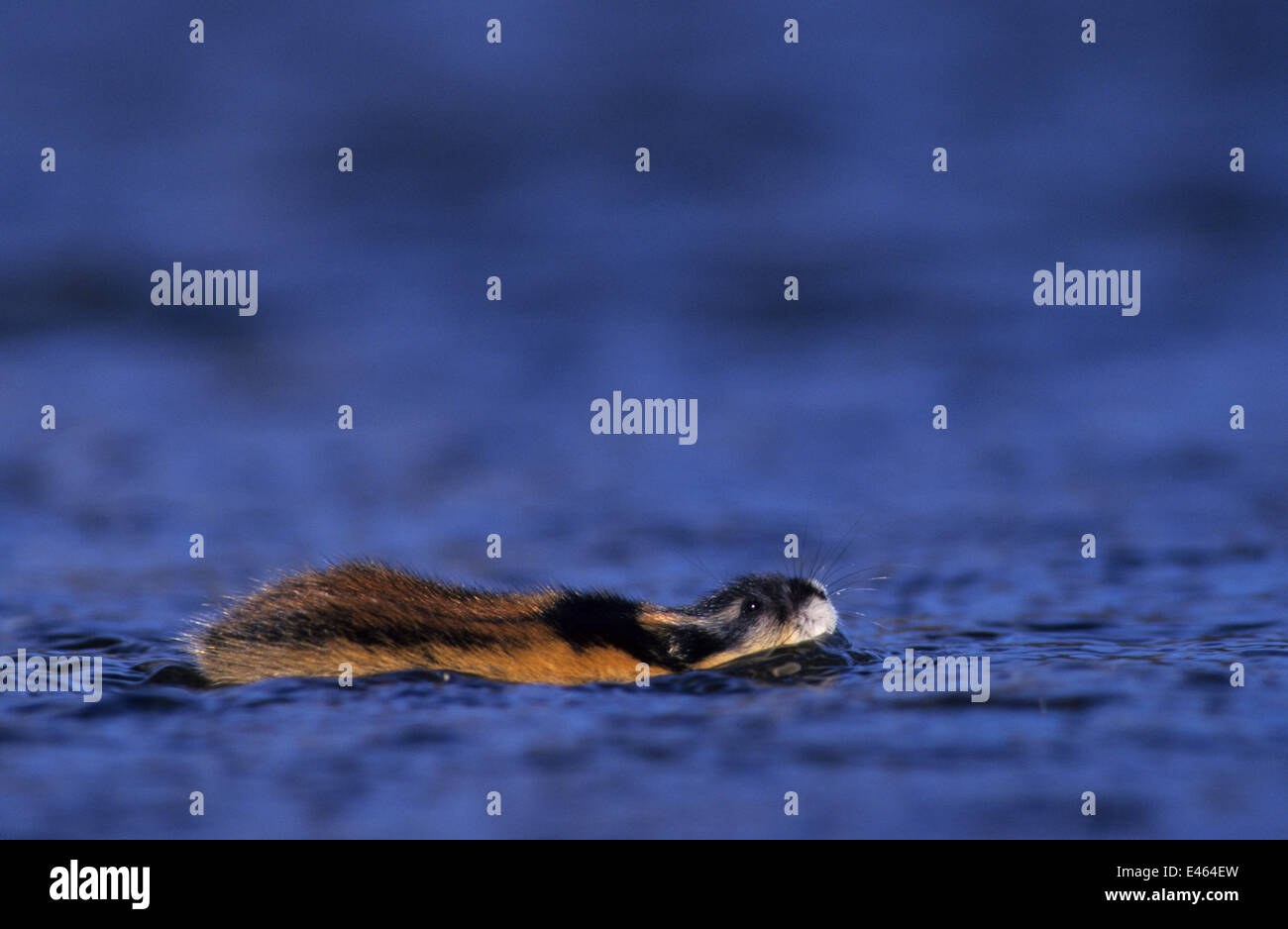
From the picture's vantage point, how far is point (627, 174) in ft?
70.7

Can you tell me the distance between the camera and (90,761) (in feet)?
25.2

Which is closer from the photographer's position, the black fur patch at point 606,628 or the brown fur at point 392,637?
the brown fur at point 392,637

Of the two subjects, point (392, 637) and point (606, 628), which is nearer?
point (392, 637)

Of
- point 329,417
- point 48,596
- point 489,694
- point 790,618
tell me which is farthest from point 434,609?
point 329,417

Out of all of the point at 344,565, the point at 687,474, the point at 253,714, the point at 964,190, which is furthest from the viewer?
the point at 964,190

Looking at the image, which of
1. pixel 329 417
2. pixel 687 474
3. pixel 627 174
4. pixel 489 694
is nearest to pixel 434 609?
pixel 489 694

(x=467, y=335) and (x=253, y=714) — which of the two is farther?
(x=467, y=335)

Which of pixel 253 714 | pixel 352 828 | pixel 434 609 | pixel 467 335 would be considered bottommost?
pixel 352 828

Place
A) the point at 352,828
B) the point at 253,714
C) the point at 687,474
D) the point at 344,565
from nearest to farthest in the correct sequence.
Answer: the point at 352,828
the point at 253,714
the point at 344,565
the point at 687,474

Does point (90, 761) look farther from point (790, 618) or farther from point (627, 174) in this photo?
point (627, 174)

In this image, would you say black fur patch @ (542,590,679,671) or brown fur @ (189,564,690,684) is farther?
black fur patch @ (542,590,679,671)

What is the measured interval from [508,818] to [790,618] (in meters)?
3.11

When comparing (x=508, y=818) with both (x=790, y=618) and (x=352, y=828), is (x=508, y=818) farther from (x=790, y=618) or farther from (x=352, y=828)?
(x=790, y=618)

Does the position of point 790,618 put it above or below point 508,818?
above
